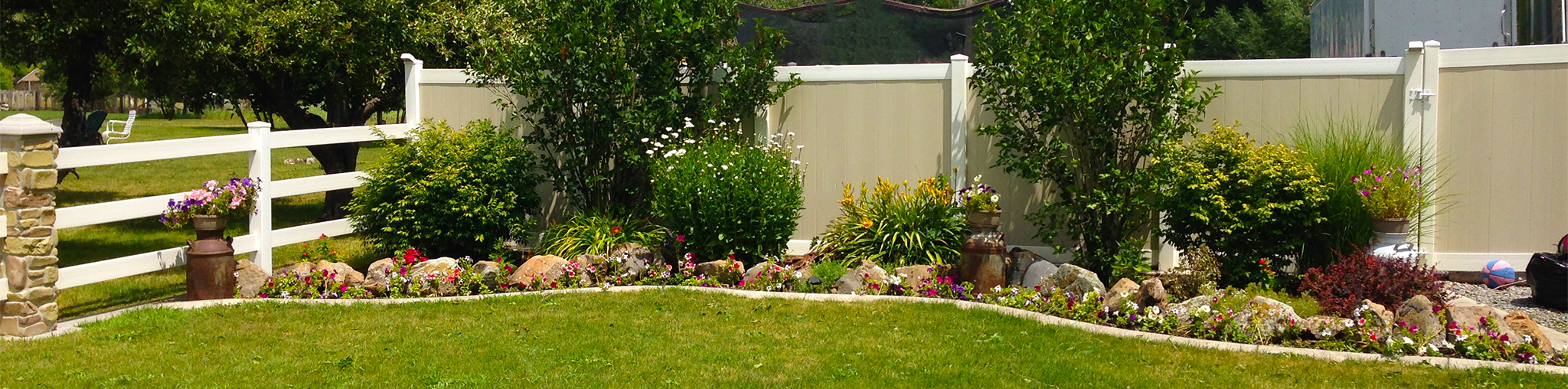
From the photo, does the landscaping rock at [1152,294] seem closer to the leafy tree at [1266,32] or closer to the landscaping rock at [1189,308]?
the landscaping rock at [1189,308]

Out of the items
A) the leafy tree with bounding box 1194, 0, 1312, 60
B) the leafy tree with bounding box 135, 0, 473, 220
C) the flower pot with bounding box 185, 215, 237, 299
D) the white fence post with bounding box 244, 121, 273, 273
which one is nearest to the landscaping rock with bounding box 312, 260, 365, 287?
the white fence post with bounding box 244, 121, 273, 273

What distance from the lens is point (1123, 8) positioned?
7.22 metres

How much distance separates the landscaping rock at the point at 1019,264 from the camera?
739 centimetres

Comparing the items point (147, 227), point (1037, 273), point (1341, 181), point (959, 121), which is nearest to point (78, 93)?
point (147, 227)

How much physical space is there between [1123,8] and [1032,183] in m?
1.37

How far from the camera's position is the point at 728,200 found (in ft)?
25.0

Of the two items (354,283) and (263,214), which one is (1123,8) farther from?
(263,214)

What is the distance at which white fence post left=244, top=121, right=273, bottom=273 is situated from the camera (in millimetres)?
7540

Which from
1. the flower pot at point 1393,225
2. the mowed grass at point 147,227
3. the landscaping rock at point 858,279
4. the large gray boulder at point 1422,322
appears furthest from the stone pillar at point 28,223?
the flower pot at point 1393,225

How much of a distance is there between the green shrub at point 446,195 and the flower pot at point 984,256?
3163 millimetres

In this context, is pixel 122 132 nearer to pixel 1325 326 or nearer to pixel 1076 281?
pixel 1076 281

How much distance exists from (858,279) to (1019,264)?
42.2 inches

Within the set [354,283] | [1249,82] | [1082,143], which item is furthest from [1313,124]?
[354,283]

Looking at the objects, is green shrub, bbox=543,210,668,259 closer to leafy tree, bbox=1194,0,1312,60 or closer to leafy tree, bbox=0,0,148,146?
leafy tree, bbox=0,0,148,146
